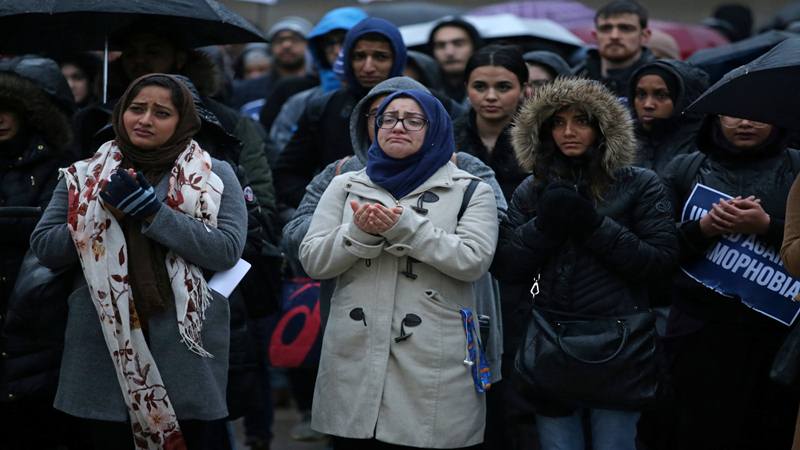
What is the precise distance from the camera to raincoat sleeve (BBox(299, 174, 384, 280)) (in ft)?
16.2

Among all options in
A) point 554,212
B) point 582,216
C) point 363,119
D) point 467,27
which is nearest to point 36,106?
point 363,119

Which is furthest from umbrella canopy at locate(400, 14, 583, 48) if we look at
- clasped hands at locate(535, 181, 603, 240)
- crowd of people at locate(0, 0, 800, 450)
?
clasped hands at locate(535, 181, 603, 240)

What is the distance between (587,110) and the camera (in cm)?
536

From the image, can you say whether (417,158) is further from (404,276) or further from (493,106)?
(493,106)

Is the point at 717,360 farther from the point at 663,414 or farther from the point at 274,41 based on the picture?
the point at 274,41

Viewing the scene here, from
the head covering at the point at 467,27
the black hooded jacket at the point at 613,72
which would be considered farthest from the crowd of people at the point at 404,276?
the head covering at the point at 467,27

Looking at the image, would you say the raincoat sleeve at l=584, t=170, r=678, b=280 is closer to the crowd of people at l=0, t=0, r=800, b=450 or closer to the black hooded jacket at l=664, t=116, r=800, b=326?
the crowd of people at l=0, t=0, r=800, b=450

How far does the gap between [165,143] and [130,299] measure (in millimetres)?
634

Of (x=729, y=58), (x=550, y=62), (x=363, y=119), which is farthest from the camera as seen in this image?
(x=729, y=58)

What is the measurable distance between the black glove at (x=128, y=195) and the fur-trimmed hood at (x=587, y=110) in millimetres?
1527

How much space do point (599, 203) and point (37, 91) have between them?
8.43 ft

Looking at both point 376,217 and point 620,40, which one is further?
point 620,40

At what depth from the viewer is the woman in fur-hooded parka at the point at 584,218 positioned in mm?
5133

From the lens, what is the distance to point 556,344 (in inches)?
204
